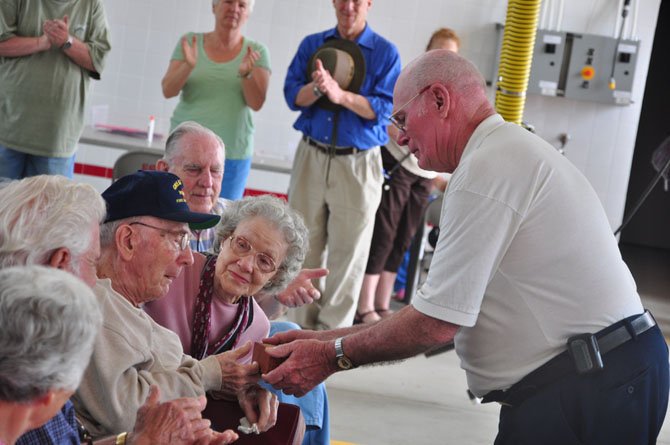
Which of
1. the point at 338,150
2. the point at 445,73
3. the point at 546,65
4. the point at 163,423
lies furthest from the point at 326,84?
the point at 163,423

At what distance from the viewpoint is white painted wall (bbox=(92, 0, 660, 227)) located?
7.89m

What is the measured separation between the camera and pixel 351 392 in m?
5.02

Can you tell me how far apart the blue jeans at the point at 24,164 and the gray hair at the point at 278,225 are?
2.23m

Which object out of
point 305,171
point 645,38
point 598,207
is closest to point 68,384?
point 598,207

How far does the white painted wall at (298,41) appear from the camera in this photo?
789cm

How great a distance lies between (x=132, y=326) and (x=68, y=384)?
2.47 ft

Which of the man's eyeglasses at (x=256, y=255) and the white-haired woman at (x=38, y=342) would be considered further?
the man's eyeglasses at (x=256, y=255)

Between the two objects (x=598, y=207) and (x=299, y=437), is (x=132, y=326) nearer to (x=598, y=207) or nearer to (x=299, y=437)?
(x=299, y=437)

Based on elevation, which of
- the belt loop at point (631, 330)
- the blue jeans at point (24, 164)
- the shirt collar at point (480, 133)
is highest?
the shirt collar at point (480, 133)

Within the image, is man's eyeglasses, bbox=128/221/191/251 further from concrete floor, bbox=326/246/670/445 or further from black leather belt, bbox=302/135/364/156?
black leather belt, bbox=302/135/364/156

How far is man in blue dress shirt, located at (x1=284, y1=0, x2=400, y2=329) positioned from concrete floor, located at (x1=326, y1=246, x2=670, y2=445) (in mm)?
483

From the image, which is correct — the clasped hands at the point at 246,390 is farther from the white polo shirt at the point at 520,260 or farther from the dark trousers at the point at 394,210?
the dark trousers at the point at 394,210

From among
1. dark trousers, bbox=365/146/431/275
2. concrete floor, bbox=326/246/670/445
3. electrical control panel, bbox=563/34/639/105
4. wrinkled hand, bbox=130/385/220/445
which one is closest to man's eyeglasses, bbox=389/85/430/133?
wrinkled hand, bbox=130/385/220/445

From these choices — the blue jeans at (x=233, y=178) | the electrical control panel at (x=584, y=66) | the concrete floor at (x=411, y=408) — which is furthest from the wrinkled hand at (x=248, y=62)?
the electrical control panel at (x=584, y=66)
